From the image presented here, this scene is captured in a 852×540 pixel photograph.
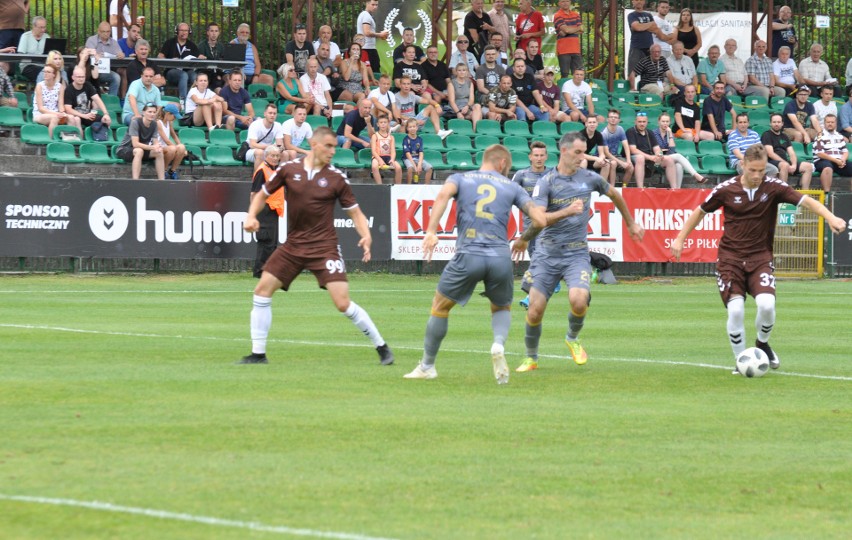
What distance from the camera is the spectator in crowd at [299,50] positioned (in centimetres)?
2931

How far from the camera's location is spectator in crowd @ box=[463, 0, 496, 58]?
1244 inches

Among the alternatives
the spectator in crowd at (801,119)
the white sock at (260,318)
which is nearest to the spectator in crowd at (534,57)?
the spectator in crowd at (801,119)

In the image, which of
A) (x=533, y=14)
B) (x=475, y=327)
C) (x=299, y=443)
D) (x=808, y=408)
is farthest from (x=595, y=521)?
(x=533, y=14)

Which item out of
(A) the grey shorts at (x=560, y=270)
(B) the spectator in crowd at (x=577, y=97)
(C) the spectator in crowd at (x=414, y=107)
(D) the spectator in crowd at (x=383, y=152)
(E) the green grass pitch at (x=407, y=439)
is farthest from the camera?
(B) the spectator in crowd at (x=577, y=97)

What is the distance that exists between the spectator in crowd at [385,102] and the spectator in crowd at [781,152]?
320 inches

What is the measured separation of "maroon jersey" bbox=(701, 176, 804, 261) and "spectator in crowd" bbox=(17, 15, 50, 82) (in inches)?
743

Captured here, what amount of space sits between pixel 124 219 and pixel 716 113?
14.6 m

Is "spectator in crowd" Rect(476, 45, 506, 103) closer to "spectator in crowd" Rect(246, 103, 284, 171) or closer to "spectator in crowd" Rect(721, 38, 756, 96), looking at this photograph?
"spectator in crowd" Rect(246, 103, 284, 171)

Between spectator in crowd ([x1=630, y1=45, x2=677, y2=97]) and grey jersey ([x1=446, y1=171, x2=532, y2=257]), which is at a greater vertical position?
spectator in crowd ([x1=630, y1=45, x2=677, y2=97])

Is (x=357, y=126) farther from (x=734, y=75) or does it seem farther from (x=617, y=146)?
(x=734, y=75)

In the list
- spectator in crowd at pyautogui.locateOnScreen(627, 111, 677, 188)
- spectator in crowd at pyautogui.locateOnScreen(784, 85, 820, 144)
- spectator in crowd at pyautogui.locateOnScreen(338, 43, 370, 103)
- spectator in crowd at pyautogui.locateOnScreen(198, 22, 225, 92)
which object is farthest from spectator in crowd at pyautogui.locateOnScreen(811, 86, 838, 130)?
spectator in crowd at pyautogui.locateOnScreen(198, 22, 225, 92)

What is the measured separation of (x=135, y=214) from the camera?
2497cm

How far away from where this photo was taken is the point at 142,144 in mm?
25672

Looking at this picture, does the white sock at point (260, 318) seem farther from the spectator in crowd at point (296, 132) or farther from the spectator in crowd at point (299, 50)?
the spectator in crowd at point (299, 50)
